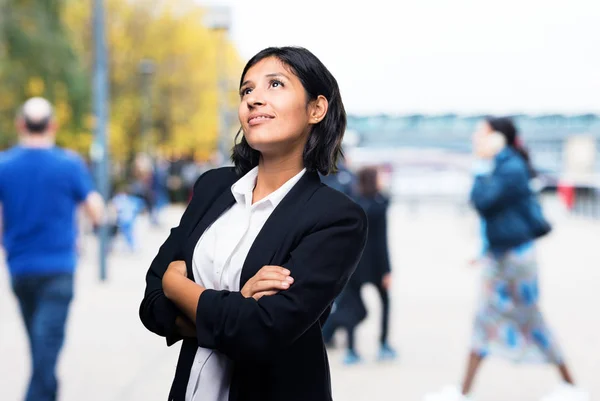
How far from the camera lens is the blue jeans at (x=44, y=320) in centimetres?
464

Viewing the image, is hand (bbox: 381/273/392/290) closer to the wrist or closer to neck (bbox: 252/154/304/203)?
neck (bbox: 252/154/304/203)

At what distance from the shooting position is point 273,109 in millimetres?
2303

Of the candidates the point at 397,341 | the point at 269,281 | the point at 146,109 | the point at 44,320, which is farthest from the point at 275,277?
the point at 146,109

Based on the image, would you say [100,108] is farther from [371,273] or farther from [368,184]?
[371,273]

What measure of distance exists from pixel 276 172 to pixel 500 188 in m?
3.52

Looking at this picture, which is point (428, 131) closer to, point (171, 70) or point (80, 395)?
point (171, 70)

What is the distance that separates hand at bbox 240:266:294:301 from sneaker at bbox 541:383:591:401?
162 inches

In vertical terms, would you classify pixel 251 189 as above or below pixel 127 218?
above

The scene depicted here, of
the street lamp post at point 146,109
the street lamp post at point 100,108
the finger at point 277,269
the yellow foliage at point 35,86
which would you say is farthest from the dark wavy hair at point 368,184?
the street lamp post at point 146,109

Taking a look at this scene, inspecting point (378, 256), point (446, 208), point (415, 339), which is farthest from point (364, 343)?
point (446, 208)

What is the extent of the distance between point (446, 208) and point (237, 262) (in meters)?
32.3

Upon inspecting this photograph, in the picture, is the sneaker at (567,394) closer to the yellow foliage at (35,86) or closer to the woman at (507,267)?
the woman at (507,267)

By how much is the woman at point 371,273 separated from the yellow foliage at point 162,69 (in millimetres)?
26911

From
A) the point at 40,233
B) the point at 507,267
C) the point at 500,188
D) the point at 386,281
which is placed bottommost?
the point at 386,281
